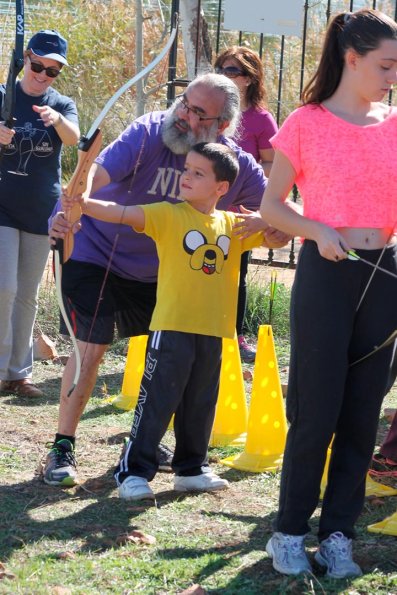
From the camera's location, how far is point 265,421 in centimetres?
524

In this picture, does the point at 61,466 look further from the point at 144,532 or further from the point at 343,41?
the point at 343,41

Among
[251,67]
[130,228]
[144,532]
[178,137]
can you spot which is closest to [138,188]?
[130,228]

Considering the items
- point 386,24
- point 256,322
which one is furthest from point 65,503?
point 256,322

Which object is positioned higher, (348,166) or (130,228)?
(348,166)

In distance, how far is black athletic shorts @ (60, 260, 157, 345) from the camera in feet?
15.9

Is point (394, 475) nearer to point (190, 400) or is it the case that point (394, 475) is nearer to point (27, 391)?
point (190, 400)

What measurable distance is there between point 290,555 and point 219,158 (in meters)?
1.72

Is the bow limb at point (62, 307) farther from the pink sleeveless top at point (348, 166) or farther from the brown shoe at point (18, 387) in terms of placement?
the brown shoe at point (18, 387)

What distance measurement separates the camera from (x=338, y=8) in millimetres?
18281

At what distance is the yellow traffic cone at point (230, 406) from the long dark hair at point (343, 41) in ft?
7.12

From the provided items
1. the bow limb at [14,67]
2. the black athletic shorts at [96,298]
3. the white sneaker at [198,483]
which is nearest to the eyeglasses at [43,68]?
the bow limb at [14,67]

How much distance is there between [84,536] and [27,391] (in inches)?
95.8

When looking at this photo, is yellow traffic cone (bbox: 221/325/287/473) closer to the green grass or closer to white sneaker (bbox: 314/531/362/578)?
the green grass

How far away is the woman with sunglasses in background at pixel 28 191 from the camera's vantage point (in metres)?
5.86
